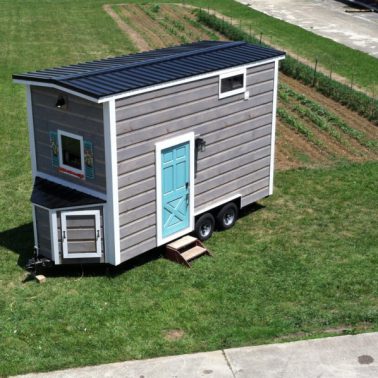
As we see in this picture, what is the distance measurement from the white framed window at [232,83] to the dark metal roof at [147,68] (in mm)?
178

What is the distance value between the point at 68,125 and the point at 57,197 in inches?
50.7

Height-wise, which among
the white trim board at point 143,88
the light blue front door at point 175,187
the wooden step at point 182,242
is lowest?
the wooden step at point 182,242

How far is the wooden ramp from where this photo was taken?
12.7 metres

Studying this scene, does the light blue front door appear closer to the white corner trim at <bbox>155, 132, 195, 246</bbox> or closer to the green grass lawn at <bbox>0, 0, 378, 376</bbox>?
the white corner trim at <bbox>155, 132, 195, 246</bbox>

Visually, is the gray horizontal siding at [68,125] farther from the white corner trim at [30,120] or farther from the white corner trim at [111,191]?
the white corner trim at [111,191]

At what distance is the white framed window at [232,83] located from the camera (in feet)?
43.2

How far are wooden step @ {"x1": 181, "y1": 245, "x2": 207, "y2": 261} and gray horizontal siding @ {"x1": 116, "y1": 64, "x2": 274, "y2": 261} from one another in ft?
2.19

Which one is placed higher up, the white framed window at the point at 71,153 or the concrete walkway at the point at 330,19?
the white framed window at the point at 71,153

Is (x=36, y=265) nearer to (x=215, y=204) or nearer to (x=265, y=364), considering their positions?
(x=215, y=204)

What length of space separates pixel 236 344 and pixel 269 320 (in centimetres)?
90

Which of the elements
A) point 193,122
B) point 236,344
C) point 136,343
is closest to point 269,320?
point 236,344

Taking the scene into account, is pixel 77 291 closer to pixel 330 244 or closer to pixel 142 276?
pixel 142 276

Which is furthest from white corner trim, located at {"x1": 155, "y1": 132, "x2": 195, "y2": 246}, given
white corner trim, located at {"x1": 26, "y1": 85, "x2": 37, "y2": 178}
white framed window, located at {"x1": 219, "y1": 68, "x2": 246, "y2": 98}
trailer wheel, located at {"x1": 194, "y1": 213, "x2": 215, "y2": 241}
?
white corner trim, located at {"x1": 26, "y1": 85, "x2": 37, "y2": 178}

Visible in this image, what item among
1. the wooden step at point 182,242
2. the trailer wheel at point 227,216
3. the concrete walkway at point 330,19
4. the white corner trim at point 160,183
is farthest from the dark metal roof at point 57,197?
the concrete walkway at point 330,19
